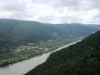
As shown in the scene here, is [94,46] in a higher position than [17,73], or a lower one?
higher

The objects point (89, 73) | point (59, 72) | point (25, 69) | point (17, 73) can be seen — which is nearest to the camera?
point (89, 73)

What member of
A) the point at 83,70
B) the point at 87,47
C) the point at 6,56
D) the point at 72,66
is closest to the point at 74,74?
the point at 83,70

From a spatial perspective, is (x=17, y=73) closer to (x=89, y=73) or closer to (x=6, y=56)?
(x=89, y=73)

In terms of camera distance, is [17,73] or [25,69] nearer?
[17,73]

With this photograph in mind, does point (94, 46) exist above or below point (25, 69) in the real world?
above

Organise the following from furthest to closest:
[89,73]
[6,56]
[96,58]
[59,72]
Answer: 1. [6,56]
2. [96,58]
3. [59,72]
4. [89,73]

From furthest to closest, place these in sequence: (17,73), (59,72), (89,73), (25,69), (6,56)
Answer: (6,56)
(25,69)
(17,73)
(59,72)
(89,73)

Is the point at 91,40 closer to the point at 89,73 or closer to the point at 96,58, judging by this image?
the point at 96,58

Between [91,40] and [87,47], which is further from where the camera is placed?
[91,40]

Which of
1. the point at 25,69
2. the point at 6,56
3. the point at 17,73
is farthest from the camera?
the point at 6,56

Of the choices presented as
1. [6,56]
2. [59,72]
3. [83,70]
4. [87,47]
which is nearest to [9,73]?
[87,47]
